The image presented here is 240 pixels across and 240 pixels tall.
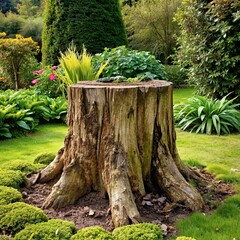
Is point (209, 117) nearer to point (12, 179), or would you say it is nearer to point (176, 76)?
point (12, 179)

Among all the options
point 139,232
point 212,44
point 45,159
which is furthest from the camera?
point 212,44

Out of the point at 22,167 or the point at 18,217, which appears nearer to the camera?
the point at 18,217

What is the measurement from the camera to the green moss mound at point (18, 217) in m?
2.73

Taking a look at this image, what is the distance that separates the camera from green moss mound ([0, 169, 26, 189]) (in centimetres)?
344

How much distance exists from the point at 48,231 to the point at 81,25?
8.88 meters

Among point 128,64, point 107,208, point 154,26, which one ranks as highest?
point 154,26

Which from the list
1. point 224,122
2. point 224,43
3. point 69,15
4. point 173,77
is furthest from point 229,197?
point 173,77

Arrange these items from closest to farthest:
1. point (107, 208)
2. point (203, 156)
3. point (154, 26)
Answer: point (107, 208) < point (203, 156) < point (154, 26)

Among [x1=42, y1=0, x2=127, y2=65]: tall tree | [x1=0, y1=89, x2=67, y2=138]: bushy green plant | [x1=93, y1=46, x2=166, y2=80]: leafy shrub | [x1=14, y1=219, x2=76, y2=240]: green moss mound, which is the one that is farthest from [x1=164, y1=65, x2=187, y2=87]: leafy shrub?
[x1=14, y1=219, x2=76, y2=240]: green moss mound

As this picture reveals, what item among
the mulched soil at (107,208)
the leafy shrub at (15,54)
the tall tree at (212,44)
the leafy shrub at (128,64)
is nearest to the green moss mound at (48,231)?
the mulched soil at (107,208)

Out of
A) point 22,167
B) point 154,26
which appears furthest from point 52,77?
point 154,26

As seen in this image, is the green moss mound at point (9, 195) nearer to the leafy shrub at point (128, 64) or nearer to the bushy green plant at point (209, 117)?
the bushy green plant at point (209, 117)

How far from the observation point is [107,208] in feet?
10.2

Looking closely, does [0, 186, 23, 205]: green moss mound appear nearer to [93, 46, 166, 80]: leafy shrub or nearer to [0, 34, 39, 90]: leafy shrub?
[93, 46, 166, 80]: leafy shrub
